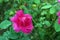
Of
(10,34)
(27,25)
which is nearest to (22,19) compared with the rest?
(27,25)

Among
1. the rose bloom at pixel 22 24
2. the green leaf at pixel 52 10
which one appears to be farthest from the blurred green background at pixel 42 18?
the rose bloom at pixel 22 24

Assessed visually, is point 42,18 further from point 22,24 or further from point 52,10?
point 22,24

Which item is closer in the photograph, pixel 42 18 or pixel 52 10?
pixel 52 10

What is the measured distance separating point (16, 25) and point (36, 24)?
377 millimetres

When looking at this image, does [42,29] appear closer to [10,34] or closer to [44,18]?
[44,18]

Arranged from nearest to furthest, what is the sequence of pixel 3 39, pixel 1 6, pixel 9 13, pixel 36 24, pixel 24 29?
pixel 24 29 → pixel 3 39 → pixel 36 24 → pixel 9 13 → pixel 1 6

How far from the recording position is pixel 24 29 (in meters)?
1.38

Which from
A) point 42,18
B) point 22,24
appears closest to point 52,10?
point 42,18

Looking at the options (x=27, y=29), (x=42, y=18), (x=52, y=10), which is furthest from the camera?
(x=42, y=18)

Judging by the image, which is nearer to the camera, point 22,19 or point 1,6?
point 22,19

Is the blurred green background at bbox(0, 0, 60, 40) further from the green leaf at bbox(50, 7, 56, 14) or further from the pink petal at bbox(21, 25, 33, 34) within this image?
the pink petal at bbox(21, 25, 33, 34)

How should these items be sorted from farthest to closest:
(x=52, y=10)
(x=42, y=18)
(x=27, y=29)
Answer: (x=42, y=18)
(x=52, y=10)
(x=27, y=29)

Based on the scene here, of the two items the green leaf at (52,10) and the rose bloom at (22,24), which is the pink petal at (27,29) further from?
the green leaf at (52,10)

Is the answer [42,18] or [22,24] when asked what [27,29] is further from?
[42,18]
